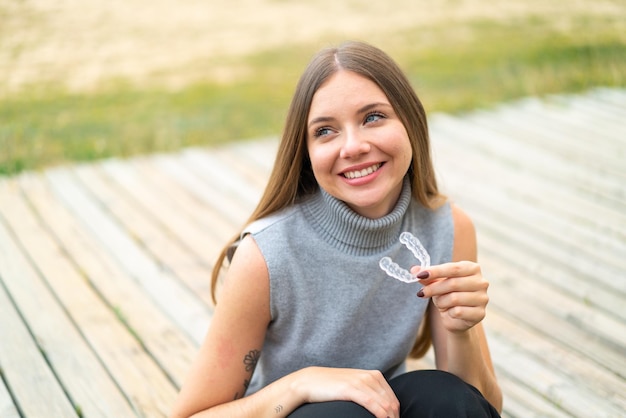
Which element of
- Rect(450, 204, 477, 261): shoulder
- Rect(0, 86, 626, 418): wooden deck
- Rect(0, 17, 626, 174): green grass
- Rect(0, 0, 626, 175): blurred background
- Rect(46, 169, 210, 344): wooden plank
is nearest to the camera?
Rect(450, 204, 477, 261): shoulder

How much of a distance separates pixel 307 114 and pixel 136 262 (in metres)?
1.79

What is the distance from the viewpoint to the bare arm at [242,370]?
1.79 meters

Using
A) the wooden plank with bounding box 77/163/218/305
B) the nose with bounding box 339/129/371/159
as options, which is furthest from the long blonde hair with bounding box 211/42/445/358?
the wooden plank with bounding box 77/163/218/305

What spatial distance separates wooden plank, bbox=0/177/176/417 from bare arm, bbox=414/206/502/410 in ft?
3.24

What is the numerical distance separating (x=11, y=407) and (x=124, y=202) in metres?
1.81

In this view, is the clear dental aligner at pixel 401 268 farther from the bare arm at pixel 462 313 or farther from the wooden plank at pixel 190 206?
the wooden plank at pixel 190 206

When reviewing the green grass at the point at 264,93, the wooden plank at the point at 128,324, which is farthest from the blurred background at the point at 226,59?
the wooden plank at the point at 128,324

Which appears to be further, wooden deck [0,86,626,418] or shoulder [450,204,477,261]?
wooden deck [0,86,626,418]

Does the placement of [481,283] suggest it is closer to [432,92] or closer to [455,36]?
[432,92]

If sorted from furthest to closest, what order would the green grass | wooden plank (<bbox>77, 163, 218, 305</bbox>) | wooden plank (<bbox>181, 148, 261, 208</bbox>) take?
the green grass, wooden plank (<bbox>181, 148, 261, 208</bbox>), wooden plank (<bbox>77, 163, 218, 305</bbox>)

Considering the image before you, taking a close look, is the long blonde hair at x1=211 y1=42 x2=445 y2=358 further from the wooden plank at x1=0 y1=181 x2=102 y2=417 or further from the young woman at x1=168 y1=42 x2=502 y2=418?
the wooden plank at x1=0 y1=181 x2=102 y2=417

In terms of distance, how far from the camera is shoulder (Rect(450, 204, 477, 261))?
206cm

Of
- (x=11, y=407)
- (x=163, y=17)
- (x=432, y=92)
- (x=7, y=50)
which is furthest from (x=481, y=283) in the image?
(x=163, y=17)

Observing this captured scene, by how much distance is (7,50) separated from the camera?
7836mm
